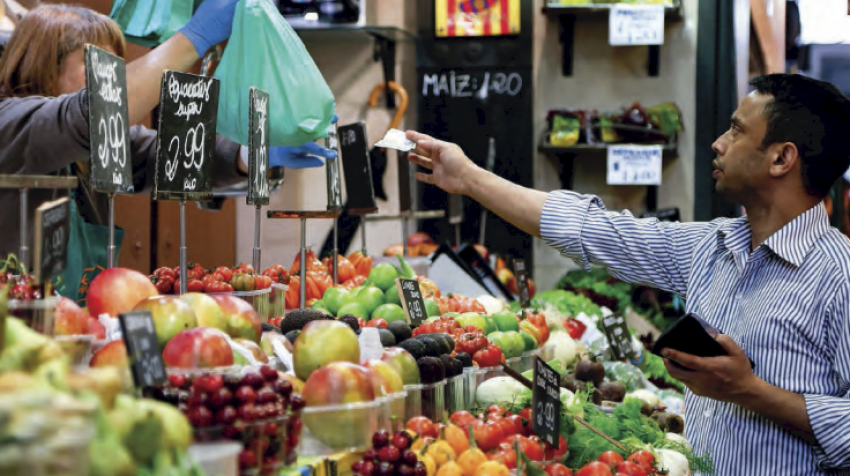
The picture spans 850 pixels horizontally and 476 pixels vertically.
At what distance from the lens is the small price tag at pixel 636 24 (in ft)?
20.6

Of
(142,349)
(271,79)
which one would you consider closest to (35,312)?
(142,349)

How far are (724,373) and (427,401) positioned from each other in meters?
0.67

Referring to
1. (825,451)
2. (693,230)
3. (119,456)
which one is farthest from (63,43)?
(825,451)

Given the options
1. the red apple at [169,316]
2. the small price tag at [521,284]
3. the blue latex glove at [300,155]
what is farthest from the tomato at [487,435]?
the small price tag at [521,284]

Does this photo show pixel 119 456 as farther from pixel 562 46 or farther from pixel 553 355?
pixel 562 46

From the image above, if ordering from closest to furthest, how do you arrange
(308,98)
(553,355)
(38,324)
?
(38,324) < (308,98) < (553,355)

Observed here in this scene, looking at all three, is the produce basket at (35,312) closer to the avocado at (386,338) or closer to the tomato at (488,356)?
the avocado at (386,338)

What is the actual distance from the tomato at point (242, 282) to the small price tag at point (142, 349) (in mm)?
1019

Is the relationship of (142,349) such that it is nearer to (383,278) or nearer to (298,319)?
(298,319)

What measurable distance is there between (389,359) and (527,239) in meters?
4.62

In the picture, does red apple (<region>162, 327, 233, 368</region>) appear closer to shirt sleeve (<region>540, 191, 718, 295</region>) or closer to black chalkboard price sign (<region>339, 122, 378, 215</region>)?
shirt sleeve (<region>540, 191, 718, 295</region>)

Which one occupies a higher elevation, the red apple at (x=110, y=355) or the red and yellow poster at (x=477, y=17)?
the red and yellow poster at (x=477, y=17)

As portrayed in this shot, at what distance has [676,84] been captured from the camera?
6.68 m

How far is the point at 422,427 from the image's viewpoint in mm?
A: 2059
